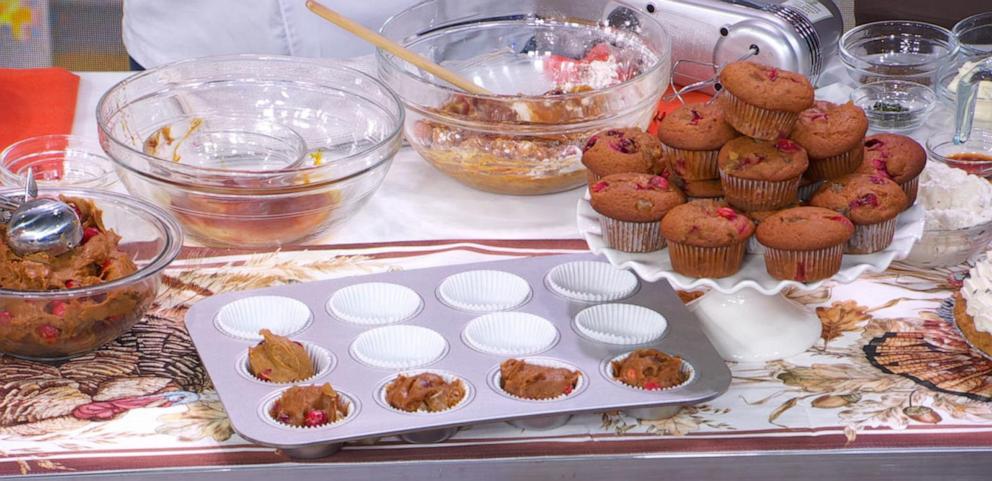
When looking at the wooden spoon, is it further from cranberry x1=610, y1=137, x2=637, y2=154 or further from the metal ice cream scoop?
the metal ice cream scoop

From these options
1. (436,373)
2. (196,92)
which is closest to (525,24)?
(196,92)

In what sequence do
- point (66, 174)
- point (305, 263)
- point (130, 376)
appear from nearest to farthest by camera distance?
point (130, 376)
point (305, 263)
point (66, 174)

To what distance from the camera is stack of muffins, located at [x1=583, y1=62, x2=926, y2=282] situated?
119 cm

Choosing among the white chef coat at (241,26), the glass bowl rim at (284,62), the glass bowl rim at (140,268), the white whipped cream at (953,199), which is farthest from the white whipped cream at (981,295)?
the white chef coat at (241,26)

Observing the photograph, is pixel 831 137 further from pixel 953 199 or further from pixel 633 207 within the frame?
pixel 953 199

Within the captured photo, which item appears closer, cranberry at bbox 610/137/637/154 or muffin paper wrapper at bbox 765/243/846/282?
muffin paper wrapper at bbox 765/243/846/282

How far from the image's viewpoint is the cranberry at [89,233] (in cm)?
133

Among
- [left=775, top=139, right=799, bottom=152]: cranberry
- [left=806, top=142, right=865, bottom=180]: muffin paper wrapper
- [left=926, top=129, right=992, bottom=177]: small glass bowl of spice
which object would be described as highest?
[left=775, top=139, right=799, bottom=152]: cranberry

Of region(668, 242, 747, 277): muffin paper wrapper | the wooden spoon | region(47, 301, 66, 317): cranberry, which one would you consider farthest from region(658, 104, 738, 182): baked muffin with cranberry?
region(47, 301, 66, 317): cranberry

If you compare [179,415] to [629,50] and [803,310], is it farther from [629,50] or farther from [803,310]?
[629,50]

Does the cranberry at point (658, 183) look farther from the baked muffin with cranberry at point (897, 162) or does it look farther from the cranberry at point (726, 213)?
the baked muffin with cranberry at point (897, 162)

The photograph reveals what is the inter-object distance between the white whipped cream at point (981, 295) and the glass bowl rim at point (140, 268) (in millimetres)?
875

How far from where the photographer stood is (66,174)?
5.43ft

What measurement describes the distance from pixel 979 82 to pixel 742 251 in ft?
2.54
